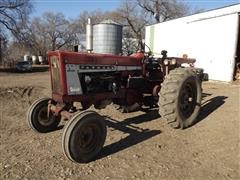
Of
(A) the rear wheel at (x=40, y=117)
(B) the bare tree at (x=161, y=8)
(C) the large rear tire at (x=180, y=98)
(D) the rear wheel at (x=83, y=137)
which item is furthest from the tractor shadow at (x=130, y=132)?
(B) the bare tree at (x=161, y=8)

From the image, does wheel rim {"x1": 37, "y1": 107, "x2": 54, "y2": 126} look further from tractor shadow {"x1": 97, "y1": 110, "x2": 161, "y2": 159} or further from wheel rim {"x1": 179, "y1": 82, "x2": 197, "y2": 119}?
wheel rim {"x1": 179, "y1": 82, "x2": 197, "y2": 119}

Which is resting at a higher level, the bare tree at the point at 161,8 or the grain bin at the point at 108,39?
the bare tree at the point at 161,8

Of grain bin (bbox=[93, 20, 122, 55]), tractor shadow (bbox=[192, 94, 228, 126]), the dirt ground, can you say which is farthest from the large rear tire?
grain bin (bbox=[93, 20, 122, 55])

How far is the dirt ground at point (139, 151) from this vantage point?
458 centimetres

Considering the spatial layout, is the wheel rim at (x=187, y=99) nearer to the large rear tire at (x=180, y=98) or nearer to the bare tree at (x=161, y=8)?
the large rear tire at (x=180, y=98)

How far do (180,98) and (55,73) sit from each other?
8.29ft

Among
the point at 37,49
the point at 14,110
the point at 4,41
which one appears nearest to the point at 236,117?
the point at 14,110

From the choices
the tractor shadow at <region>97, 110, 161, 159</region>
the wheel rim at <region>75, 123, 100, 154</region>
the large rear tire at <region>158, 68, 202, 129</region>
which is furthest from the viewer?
the large rear tire at <region>158, 68, 202, 129</region>

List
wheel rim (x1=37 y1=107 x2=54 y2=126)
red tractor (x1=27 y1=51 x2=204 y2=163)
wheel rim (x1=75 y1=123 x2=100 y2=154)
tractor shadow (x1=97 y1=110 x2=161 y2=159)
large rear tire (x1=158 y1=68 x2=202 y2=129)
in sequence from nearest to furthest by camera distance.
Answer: wheel rim (x1=75 y1=123 x2=100 y2=154) < red tractor (x1=27 y1=51 x2=204 y2=163) < tractor shadow (x1=97 y1=110 x2=161 y2=159) < large rear tire (x1=158 y1=68 x2=202 y2=129) < wheel rim (x1=37 y1=107 x2=54 y2=126)

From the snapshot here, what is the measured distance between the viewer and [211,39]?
A: 49.1 feet

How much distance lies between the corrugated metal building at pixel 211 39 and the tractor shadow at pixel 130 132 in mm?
6327

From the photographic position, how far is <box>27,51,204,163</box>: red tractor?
5.00 meters

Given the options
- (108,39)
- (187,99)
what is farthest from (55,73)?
(108,39)

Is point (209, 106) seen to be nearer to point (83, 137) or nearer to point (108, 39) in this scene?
point (83, 137)
